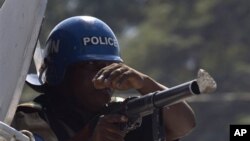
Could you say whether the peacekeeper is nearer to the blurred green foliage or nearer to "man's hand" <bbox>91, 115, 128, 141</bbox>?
"man's hand" <bbox>91, 115, 128, 141</bbox>

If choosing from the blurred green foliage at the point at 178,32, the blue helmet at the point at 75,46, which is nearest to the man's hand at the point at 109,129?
the blue helmet at the point at 75,46

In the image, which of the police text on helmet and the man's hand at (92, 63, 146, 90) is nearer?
the man's hand at (92, 63, 146, 90)

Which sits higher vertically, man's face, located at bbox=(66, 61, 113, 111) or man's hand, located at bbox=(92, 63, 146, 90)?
man's face, located at bbox=(66, 61, 113, 111)

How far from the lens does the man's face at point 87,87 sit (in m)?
6.50

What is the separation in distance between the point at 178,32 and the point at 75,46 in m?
18.8

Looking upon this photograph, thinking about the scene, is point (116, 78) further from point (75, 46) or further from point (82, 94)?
point (75, 46)

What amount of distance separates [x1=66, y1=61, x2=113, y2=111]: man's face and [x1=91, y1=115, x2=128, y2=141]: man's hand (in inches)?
19.3

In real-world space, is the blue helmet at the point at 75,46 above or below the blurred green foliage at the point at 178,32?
below

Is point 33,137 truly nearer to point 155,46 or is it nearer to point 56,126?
point 56,126

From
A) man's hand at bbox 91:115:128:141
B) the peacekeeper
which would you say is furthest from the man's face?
man's hand at bbox 91:115:128:141

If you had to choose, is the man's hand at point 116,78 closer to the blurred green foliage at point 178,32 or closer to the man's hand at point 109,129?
the man's hand at point 109,129

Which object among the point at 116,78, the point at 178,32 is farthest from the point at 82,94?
the point at 178,32

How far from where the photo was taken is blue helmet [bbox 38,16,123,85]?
22.1ft

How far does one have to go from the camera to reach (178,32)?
83.8 feet
